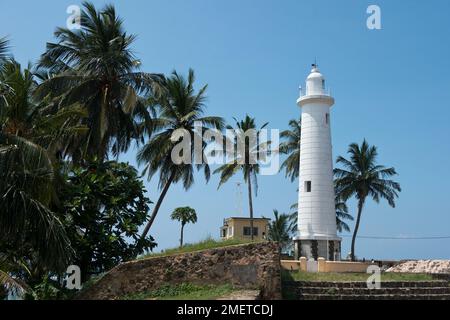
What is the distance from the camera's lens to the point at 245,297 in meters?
14.0

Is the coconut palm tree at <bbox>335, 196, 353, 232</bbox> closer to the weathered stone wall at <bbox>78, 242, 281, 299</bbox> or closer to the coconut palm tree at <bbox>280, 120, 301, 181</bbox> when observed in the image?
the coconut palm tree at <bbox>280, 120, 301, 181</bbox>

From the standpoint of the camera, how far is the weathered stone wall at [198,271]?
1575cm

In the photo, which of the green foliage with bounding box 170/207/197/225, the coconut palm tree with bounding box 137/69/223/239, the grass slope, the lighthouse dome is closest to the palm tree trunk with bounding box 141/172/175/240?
the coconut palm tree with bounding box 137/69/223/239

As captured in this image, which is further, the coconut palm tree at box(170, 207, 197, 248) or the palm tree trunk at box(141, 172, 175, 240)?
the coconut palm tree at box(170, 207, 197, 248)

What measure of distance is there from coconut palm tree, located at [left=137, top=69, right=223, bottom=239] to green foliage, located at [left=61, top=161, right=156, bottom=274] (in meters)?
7.20

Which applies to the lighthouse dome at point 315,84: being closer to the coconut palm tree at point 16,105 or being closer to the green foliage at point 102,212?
the green foliage at point 102,212

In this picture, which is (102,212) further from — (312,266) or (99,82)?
(312,266)

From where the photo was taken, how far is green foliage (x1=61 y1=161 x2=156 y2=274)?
19141mm

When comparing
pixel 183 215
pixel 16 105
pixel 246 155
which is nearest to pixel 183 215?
pixel 183 215

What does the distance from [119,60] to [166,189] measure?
738cm

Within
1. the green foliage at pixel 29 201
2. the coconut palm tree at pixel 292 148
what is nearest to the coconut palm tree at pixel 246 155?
the coconut palm tree at pixel 292 148

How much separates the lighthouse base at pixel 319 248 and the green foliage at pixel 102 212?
11.4 m

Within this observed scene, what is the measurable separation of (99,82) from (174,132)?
Result: 5.88m
